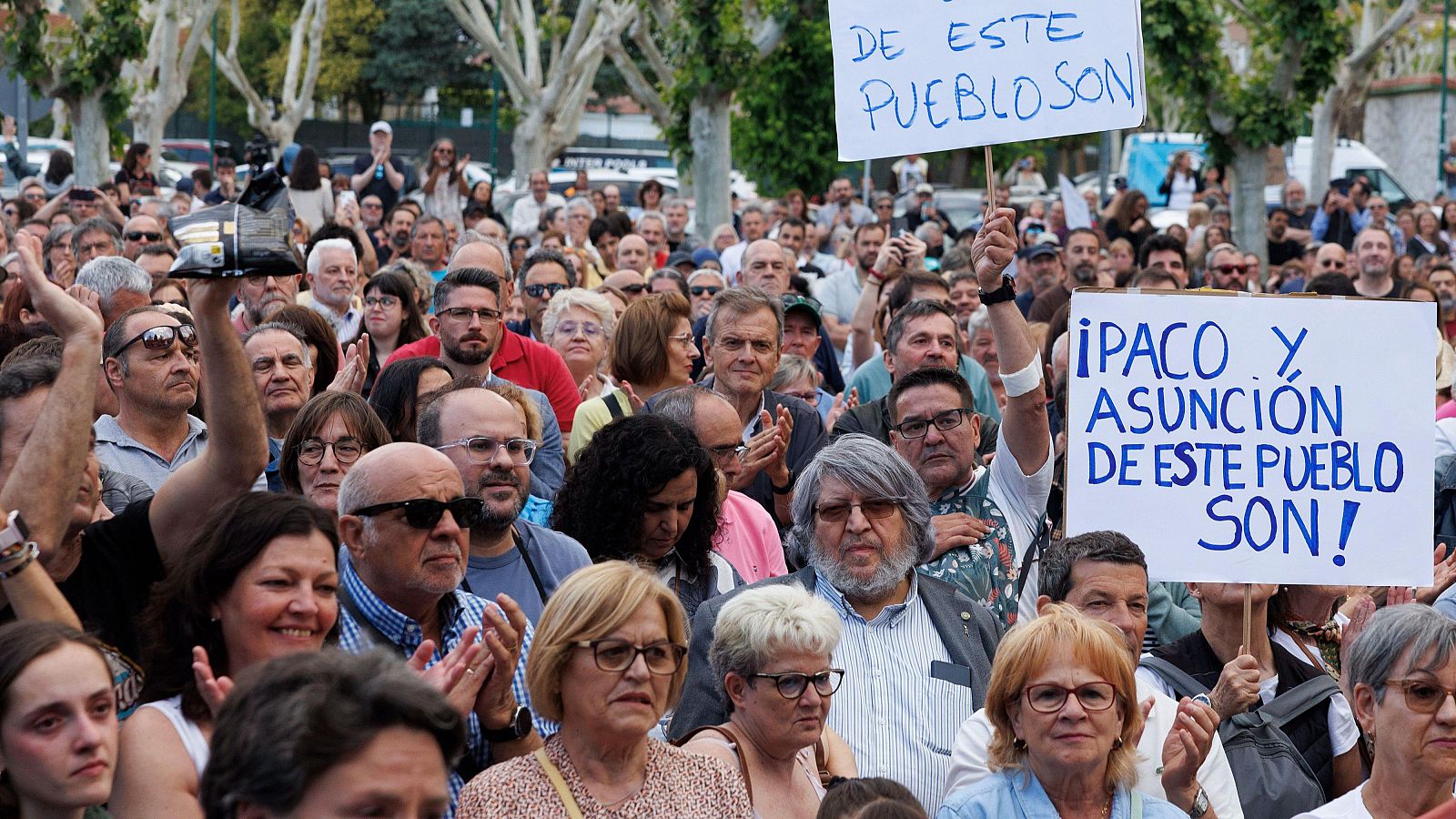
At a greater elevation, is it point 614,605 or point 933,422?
point 933,422

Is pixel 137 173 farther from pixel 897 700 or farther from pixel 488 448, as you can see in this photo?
pixel 897 700

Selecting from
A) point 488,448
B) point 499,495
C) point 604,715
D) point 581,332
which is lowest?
point 604,715

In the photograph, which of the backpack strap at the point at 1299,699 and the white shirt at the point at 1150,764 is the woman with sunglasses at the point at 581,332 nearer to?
the backpack strap at the point at 1299,699

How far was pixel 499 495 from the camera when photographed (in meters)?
4.97

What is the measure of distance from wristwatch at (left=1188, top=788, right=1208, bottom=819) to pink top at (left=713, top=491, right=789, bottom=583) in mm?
1567

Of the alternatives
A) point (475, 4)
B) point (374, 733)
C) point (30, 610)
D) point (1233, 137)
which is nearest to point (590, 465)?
point (30, 610)

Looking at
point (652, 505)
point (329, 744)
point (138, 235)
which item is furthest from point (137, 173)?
point (329, 744)

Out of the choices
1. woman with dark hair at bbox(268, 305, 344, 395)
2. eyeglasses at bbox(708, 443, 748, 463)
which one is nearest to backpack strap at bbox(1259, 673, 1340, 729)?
eyeglasses at bbox(708, 443, 748, 463)

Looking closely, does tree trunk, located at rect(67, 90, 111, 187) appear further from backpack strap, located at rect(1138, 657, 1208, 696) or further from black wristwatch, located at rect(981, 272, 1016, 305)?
backpack strap, located at rect(1138, 657, 1208, 696)

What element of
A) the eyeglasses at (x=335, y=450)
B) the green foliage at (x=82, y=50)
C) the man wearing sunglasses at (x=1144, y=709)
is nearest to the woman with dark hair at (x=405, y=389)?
the eyeglasses at (x=335, y=450)

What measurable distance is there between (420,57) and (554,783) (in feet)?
166

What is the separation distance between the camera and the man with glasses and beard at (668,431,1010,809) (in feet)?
14.9

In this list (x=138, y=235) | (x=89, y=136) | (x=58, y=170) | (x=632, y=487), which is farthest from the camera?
(x=89, y=136)

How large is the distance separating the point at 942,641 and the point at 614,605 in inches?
52.4
